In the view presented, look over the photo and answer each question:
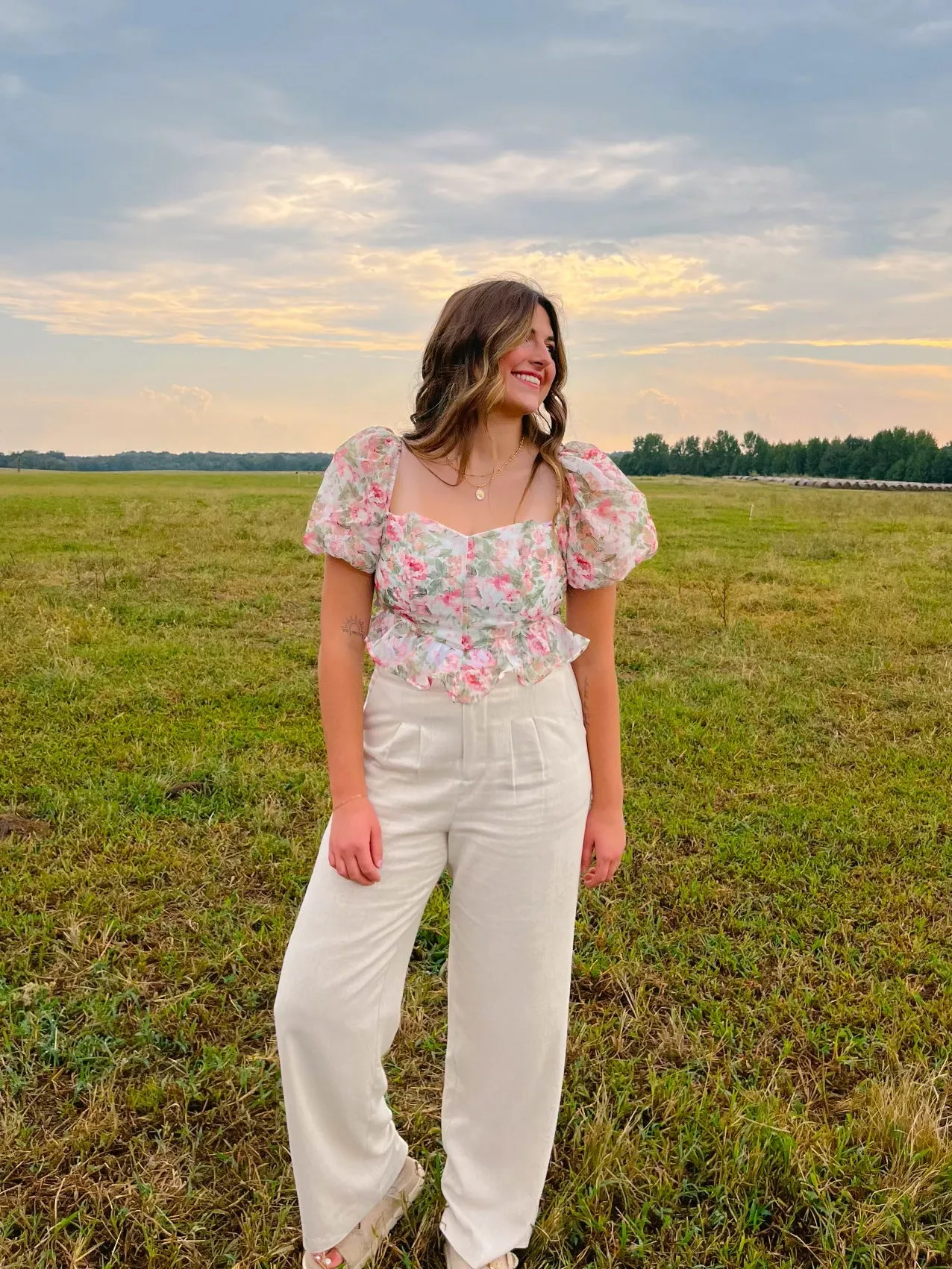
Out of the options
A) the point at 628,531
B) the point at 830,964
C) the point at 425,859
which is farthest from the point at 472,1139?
the point at 830,964

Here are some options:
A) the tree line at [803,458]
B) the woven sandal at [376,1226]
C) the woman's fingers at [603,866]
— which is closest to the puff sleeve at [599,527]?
the woman's fingers at [603,866]

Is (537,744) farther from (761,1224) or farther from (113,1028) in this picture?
(113,1028)

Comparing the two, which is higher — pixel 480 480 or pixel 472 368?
pixel 472 368

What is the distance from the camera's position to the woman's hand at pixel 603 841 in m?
2.32

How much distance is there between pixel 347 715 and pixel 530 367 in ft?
2.86

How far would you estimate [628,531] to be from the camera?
215 cm

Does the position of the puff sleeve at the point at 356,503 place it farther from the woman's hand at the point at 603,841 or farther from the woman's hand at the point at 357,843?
the woman's hand at the point at 603,841

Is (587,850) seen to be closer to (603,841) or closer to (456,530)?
(603,841)

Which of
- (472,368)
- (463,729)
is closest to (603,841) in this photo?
(463,729)

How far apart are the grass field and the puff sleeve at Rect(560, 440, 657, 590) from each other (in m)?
1.74

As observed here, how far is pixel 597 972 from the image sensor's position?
3.62 meters

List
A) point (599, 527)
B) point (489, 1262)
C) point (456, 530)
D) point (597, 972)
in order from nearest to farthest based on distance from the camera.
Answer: point (456, 530) → point (599, 527) → point (489, 1262) → point (597, 972)

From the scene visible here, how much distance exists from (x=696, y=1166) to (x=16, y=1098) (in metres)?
2.13

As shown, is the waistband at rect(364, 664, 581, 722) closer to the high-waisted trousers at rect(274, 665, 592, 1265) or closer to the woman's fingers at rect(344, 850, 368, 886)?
the high-waisted trousers at rect(274, 665, 592, 1265)
